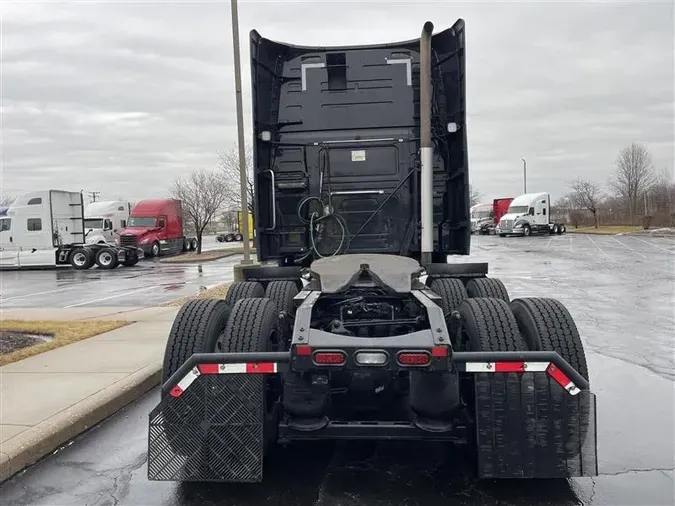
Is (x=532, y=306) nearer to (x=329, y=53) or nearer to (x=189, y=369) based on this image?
(x=189, y=369)

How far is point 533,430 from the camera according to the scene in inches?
132

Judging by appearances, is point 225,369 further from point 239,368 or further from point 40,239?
point 40,239

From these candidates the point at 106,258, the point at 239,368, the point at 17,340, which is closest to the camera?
the point at 239,368

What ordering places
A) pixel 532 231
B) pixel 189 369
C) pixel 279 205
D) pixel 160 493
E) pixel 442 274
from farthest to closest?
pixel 532 231 < pixel 279 205 < pixel 442 274 < pixel 160 493 < pixel 189 369

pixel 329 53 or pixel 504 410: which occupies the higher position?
pixel 329 53

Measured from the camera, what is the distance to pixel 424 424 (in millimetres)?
3475

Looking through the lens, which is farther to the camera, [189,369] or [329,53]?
[329,53]

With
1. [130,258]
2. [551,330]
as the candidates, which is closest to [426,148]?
[551,330]

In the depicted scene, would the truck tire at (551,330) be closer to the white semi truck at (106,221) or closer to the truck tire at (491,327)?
the truck tire at (491,327)

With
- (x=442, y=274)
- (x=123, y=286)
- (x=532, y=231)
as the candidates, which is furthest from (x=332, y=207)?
(x=532, y=231)

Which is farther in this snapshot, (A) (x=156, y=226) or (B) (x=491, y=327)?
(A) (x=156, y=226)

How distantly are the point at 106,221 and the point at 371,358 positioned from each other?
35.7 m

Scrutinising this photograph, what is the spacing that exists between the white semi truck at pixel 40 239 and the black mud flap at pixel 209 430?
25.7 meters

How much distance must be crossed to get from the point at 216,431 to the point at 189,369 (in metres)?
0.40
